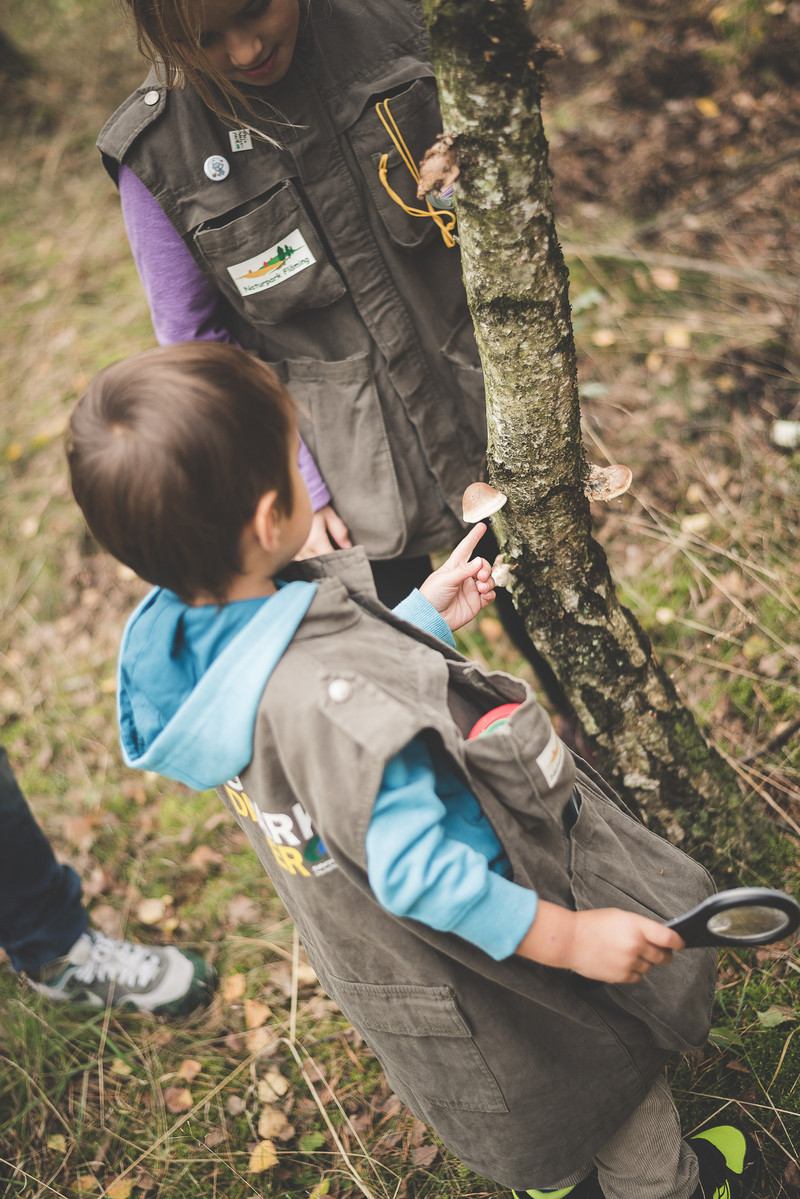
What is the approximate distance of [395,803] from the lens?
104 cm

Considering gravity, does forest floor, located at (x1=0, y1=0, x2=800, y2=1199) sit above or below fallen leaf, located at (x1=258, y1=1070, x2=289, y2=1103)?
above

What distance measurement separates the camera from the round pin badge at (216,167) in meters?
1.65

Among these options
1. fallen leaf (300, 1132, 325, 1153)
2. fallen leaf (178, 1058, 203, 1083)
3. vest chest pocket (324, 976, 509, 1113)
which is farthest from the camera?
fallen leaf (178, 1058, 203, 1083)

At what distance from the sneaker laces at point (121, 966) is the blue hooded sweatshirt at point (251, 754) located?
5.41 feet

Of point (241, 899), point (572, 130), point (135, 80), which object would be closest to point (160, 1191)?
point (241, 899)

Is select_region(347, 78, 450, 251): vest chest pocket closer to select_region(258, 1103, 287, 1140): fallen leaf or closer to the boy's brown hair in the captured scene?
the boy's brown hair

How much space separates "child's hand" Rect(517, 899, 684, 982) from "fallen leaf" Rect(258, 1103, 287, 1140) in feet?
4.83

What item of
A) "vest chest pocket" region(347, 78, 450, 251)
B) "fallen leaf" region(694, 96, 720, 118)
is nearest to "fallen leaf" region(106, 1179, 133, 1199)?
"vest chest pocket" region(347, 78, 450, 251)

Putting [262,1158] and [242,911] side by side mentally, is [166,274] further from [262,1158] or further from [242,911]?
[262,1158]

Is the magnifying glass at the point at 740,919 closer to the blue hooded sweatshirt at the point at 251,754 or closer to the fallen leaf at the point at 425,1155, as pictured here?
the blue hooded sweatshirt at the point at 251,754

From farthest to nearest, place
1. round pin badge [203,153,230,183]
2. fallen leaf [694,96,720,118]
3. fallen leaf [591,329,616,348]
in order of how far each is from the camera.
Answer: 1. fallen leaf [694,96,720,118]
2. fallen leaf [591,329,616,348]
3. round pin badge [203,153,230,183]

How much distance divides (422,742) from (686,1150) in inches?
44.4

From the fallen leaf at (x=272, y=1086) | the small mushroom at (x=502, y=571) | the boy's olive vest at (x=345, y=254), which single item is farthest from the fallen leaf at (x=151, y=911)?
the small mushroom at (x=502, y=571)

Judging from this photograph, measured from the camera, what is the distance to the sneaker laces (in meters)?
2.47
